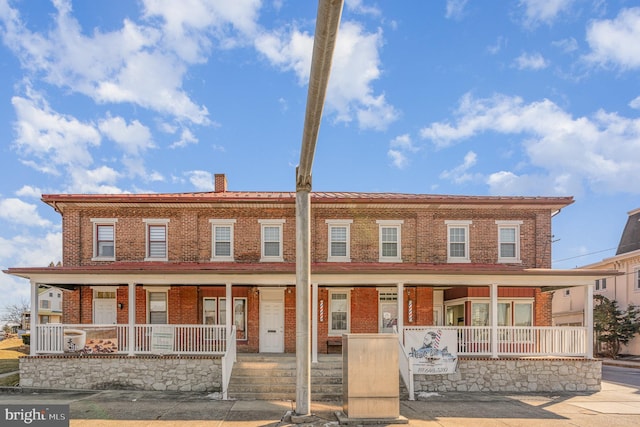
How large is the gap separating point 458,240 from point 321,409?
9.88 meters

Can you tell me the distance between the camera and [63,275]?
1509cm

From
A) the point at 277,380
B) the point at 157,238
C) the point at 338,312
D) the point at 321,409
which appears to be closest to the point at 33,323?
the point at 157,238

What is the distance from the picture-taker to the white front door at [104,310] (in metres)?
17.7

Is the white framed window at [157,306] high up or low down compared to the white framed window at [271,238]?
down

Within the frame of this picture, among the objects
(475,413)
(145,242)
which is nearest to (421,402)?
(475,413)

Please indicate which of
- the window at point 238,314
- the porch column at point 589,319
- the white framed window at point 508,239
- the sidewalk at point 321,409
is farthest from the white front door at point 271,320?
the porch column at point 589,319

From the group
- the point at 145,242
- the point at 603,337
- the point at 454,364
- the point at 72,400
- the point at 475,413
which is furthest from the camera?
the point at 603,337

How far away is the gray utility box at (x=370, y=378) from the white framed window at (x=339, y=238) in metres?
7.82

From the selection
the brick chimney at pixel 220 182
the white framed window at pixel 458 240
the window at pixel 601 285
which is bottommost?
the window at pixel 601 285

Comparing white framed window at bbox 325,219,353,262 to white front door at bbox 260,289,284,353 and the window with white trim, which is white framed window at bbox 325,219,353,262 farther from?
the window with white trim

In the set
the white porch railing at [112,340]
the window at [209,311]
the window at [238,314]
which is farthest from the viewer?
the window at [209,311]

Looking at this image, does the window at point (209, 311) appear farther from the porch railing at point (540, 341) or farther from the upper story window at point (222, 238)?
the porch railing at point (540, 341)

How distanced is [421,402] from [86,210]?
14.3m

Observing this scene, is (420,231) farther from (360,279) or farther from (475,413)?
(475,413)
